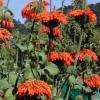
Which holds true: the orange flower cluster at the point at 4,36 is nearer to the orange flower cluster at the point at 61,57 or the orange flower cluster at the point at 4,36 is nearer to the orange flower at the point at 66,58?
the orange flower cluster at the point at 61,57

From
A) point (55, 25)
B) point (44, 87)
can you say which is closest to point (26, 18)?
point (55, 25)

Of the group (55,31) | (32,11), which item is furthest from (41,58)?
(55,31)

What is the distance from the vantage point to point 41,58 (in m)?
4.24

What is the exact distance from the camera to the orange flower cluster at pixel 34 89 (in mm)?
3449

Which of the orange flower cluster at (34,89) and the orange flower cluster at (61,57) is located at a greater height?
the orange flower cluster at (61,57)

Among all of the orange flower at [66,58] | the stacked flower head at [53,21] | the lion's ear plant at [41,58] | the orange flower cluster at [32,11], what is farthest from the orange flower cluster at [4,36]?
the orange flower at [66,58]

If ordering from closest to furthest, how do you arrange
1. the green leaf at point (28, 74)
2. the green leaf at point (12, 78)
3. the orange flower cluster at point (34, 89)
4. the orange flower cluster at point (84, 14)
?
the orange flower cluster at point (34, 89) → the green leaf at point (28, 74) → the green leaf at point (12, 78) → the orange flower cluster at point (84, 14)

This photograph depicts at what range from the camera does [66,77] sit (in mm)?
4891

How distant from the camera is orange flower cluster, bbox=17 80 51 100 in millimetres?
3449

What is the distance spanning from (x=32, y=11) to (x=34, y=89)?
39.7 inches

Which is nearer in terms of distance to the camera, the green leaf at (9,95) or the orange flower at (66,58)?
the green leaf at (9,95)

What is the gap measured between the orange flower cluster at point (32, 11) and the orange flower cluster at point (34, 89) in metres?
0.75

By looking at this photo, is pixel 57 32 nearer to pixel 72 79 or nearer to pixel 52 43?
pixel 52 43

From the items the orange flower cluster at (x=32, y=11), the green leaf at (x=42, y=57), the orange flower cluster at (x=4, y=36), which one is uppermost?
the orange flower cluster at (x=32, y=11)
